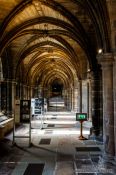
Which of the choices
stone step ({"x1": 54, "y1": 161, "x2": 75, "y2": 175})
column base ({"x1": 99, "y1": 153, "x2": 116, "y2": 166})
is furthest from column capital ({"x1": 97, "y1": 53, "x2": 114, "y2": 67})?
stone step ({"x1": 54, "y1": 161, "x2": 75, "y2": 175})

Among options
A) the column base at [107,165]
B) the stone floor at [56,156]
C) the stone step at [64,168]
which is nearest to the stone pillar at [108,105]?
the column base at [107,165]

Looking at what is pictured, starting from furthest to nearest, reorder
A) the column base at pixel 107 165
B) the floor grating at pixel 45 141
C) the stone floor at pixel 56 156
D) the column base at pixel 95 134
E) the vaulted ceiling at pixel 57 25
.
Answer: the column base at pixel 95 134 < the floor grating at pixel 45 141 < the vaulted ceiling at pixel 57 25 < the stone floor at pixel 56 156 < the column base at pixel 107 165

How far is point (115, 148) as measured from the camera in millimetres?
8016

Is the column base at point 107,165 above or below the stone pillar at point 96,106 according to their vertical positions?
below

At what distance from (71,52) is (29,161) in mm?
10899

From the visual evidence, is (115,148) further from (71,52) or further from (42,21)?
(71,52)

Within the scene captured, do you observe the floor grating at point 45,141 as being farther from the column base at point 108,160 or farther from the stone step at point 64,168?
the column base at point 108,160

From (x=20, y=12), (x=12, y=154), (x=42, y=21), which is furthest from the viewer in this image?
(x=42, y=21)

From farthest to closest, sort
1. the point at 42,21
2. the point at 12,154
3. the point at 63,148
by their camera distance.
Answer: the point at 42,21 → the point at 63,148 → the point at 12,154

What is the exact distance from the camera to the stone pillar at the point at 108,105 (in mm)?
8141

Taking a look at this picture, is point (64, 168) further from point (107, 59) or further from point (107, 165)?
point (107, 59)

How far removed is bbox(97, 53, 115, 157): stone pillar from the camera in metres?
8.14

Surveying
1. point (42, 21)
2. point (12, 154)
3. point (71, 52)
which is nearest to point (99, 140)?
point (12, 154)

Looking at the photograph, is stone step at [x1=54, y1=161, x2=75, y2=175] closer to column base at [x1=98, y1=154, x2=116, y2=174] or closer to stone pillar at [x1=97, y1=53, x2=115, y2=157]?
column base at [x1=98, y1=154, x2=116, y2=174]
